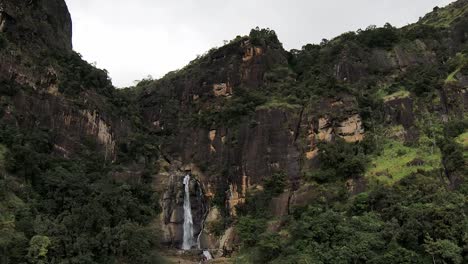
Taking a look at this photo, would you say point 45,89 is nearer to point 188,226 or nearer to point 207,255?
point 188,226

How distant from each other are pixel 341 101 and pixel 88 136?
81.2ft

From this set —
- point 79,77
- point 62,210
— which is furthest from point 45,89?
point 62,210

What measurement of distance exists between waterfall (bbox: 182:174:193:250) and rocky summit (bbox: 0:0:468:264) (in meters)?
0.13

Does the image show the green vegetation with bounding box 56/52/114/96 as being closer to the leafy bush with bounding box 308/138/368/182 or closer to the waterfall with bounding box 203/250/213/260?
the waterfall with bounding box 203/250/213/260

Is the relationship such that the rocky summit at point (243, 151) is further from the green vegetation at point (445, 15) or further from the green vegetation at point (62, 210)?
the green vegetation at point (445, 15)

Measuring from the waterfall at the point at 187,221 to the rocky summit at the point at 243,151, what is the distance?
5.0 inches

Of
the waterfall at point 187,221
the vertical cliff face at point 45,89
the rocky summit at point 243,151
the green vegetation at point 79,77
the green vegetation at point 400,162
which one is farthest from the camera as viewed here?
the green vegetation at point 79,77

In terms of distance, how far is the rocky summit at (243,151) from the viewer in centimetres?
2981

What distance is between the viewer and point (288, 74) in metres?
52.5

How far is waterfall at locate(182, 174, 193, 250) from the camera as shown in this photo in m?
41.0

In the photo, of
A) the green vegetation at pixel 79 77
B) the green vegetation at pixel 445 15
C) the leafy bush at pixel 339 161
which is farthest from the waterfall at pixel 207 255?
the green vegetation at pixel 445 15

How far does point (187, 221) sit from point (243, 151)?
843 cm

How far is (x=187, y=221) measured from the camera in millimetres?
42688

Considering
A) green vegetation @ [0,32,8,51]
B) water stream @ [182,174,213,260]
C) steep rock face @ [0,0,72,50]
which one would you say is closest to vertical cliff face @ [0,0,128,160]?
steep rock face @ [0,0,72,50]
